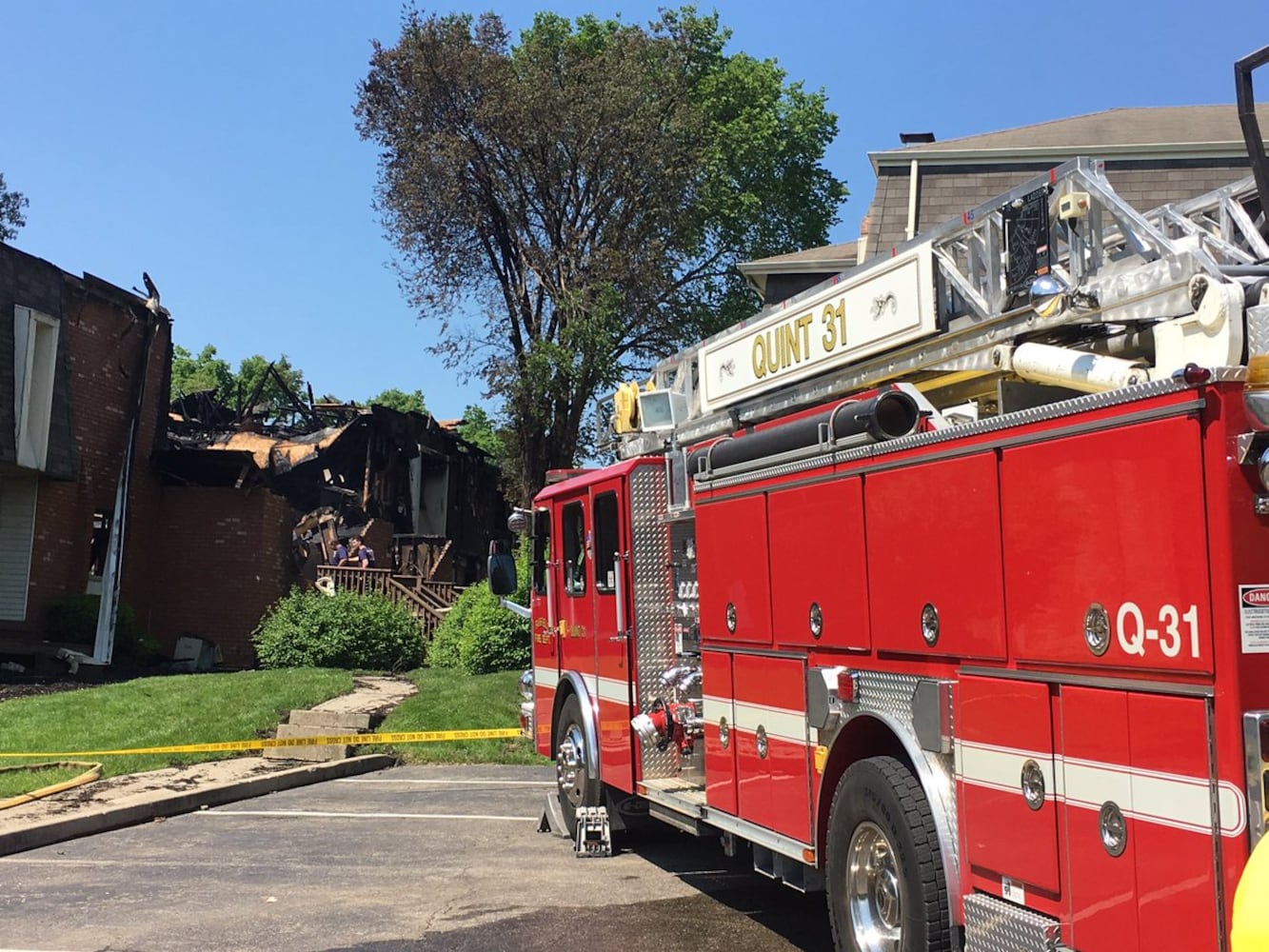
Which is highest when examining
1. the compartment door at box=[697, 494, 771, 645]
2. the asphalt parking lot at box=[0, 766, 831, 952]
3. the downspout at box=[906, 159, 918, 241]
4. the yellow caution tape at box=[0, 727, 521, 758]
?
the downspout at box=[906, 159, 918, 241]

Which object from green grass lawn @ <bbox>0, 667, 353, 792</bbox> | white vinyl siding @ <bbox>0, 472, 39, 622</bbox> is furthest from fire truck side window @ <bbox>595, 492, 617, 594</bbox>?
white vinyl siding @ <bbox>0, 472, 39, 622</bbox>

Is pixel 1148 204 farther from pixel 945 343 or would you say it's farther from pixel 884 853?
pixel 884 853

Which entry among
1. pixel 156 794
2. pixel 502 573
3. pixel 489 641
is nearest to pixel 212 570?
pixel 489 641

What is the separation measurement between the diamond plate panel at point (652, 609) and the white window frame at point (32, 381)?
544 inches

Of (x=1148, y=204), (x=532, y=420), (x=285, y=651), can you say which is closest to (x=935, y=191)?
(x=1148, y=204)

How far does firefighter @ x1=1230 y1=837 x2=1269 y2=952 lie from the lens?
272cm

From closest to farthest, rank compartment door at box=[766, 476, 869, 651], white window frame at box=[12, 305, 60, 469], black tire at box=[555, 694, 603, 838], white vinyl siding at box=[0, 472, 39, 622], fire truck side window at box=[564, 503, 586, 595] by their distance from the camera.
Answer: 1. compartment door at box=[766, 476, 869, 651]
2. black tire at box=[555, 694, 603, 838]
3. fire truck side window at box=[564, 503, 586, 595]
4. white window frame at box=[12, 305, 60, 469]
5. white vinyl siding at box=[0, 472, 39, 622]

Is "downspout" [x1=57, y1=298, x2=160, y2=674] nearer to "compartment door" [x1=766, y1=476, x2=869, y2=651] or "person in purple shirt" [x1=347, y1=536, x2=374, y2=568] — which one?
"person in purple shirt" [x1=347, y1=536, x2=374, y2=568]

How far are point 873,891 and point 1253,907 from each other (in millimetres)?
2197

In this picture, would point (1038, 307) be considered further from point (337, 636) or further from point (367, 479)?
point (367, 479)

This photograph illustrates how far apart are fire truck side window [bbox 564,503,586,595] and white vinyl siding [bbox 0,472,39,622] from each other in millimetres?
13161

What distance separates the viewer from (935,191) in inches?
651

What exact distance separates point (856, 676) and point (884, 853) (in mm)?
690

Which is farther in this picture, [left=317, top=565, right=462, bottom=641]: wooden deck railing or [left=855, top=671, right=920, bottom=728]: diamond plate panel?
[left=317, top=565, right=462, bottom=641]: wooden deck railing
